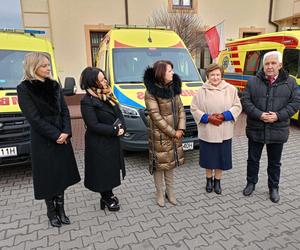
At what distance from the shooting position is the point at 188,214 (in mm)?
3297

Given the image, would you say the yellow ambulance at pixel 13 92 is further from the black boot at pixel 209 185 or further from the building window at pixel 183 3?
the building window at pixel 183 3

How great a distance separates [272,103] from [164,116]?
133 centimetres

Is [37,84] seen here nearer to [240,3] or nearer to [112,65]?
[112,65]

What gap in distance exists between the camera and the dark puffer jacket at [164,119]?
3.14 m

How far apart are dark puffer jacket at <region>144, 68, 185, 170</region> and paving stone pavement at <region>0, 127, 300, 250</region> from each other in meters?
0.66

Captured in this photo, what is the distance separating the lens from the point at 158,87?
3135mm

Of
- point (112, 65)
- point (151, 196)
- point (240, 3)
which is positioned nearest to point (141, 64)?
point (112, 65)

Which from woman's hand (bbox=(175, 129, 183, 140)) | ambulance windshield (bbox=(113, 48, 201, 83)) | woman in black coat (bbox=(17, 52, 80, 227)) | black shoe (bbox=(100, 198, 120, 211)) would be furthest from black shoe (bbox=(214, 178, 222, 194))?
ambulance windshield (bbox=(113, 48, 201, 83))

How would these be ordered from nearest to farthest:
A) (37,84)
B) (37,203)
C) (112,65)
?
(37,84)
(37,203)
(112,65)

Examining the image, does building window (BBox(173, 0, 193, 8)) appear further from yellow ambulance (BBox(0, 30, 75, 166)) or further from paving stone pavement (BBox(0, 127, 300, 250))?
paving stone pavement (BBox(0, 127, 300, 250))

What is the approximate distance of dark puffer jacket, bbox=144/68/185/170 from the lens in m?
3.14

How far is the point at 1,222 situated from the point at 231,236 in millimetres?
2637

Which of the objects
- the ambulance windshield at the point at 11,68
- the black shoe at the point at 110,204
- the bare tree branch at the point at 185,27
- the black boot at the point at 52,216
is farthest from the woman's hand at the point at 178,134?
the bare tree branch at the point at 185,27

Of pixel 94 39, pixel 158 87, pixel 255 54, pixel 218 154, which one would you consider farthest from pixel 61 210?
pixel 94 39
